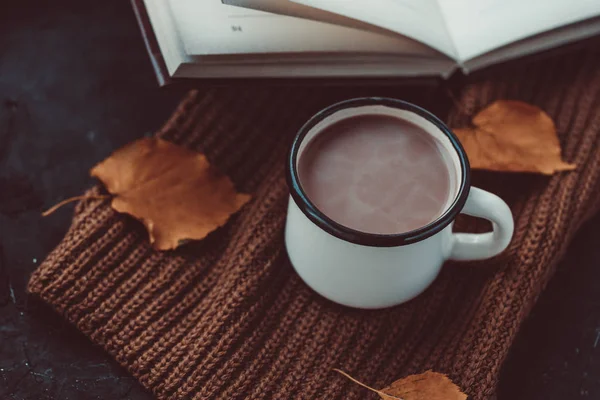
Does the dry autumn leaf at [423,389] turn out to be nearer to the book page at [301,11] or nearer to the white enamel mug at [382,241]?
the white enamel mug at [382,241]

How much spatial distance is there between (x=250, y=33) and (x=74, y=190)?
9.5 inches

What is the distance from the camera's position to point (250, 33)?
681 mm

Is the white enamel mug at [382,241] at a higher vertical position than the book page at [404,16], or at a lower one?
lower

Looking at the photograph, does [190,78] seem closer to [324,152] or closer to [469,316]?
[324,152]

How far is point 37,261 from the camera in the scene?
0.71m

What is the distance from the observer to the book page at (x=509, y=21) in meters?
0.73

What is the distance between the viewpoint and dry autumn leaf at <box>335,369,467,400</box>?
621 mm

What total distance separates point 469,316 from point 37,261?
411 millimetres

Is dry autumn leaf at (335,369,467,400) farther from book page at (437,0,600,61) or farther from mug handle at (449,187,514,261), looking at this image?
book page at (437,0,600,61)

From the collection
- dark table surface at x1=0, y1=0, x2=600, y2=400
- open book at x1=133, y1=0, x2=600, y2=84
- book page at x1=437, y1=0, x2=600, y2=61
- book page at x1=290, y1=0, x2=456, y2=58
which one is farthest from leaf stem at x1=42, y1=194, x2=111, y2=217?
book page at x1=437, y1=0, x2=600, y2=61

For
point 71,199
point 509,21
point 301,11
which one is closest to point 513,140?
point 509,21

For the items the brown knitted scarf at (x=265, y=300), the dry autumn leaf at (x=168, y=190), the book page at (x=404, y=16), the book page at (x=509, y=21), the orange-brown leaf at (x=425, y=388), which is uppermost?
the book page at (x=404, y=16)

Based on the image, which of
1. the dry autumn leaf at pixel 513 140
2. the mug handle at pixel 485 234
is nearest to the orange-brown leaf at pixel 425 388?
the mug handle at pixel 485 234

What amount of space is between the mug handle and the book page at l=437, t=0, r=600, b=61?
19 cm
